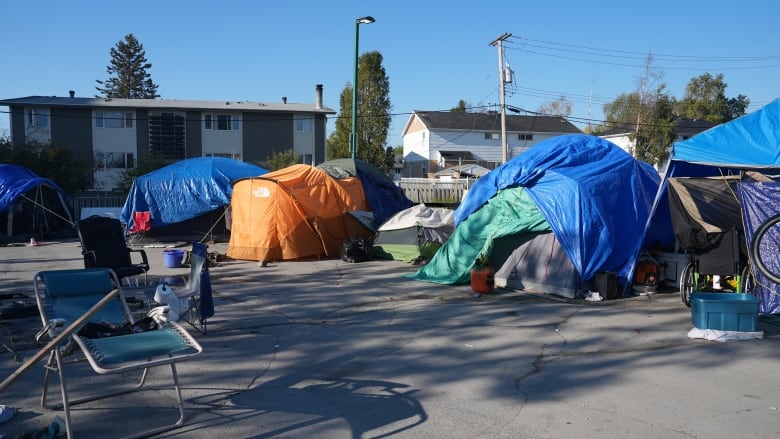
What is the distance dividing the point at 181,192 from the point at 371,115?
21589mm

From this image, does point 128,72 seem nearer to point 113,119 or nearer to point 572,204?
point 113,119

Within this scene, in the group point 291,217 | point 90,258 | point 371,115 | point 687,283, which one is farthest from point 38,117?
point 687,283

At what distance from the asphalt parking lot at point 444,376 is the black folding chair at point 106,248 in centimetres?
148

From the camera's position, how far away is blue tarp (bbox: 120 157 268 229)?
20938 millimetres

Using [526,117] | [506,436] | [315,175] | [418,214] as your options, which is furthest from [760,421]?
[526,117]

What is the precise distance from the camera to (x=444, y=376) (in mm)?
6070

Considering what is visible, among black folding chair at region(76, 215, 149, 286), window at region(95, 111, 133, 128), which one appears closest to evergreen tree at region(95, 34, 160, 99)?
window at region(95, 111, 133, 128)

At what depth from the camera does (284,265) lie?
→ 579 inches

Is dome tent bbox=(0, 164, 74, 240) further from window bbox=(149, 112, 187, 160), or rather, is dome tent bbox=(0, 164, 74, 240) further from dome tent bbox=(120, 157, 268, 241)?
window bbox=(149, 112, 187, 160)

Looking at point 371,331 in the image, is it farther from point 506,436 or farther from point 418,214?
point 418,214

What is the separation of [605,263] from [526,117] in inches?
1716

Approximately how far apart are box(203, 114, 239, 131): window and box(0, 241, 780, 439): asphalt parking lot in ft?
93.2

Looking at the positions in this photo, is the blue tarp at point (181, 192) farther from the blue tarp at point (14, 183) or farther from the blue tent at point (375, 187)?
the blue tent at point (375, 187)

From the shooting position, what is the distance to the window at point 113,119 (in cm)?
3525
